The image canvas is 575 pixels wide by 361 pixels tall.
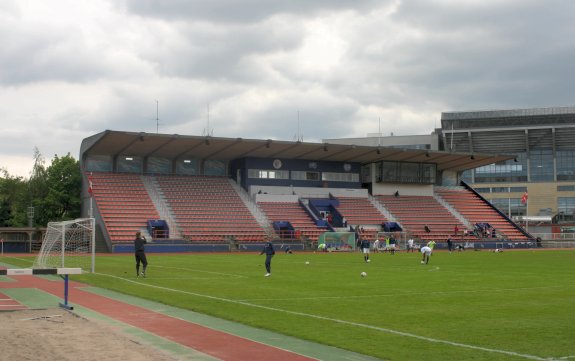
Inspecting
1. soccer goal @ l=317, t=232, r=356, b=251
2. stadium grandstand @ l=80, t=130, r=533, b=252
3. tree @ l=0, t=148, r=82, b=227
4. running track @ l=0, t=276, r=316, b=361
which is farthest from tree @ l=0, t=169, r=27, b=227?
running track @ l=0, t=276, r=316, b=361

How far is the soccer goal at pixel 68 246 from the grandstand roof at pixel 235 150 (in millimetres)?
21539

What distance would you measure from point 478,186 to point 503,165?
6.38 meters

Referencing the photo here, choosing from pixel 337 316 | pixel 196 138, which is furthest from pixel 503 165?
pixel 337 316

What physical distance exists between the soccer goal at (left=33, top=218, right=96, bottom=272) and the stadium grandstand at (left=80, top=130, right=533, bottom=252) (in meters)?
18.0

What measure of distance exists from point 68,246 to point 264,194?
128 feet

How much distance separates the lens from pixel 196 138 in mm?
66125

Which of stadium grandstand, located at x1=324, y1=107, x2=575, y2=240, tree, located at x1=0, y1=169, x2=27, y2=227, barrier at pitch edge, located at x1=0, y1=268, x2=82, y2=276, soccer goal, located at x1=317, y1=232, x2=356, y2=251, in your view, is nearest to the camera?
barrier at pitch edge, located at x1=0, y1=268, x2=82, y2=276

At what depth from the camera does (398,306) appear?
1778 centimetres

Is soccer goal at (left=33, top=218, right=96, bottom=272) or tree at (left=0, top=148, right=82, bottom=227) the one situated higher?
tree at (left=0, top=148, right=82, bottom=227)

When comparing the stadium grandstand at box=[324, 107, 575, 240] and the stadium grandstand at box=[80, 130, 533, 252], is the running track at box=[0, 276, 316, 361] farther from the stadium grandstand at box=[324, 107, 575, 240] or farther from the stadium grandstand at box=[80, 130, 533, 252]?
the stadium grandstand at box=[324, 107, 575, 240]

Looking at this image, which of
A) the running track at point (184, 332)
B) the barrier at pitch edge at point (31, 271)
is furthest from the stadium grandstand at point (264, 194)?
the barrier at pitch edge at point (31, 271)

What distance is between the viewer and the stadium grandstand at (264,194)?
63.6 metres

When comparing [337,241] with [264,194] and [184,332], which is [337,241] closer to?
[264,194]

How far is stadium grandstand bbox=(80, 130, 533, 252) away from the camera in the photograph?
6360 centimetres
